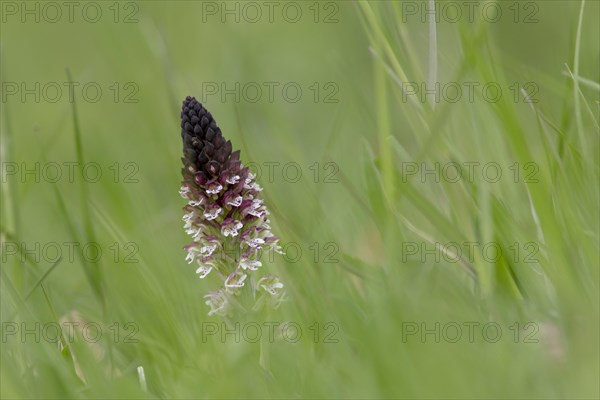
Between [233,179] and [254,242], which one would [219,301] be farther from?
[233,179]

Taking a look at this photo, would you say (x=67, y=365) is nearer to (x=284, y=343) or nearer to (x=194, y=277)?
(x=284, y=343)

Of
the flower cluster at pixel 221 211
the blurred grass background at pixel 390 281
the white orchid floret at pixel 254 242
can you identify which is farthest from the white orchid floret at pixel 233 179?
the blurred grass background at pixel 390 281

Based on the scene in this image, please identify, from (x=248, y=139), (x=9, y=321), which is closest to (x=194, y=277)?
(x=9, y=321)

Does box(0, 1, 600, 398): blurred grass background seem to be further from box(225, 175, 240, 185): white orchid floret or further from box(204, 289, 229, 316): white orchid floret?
box(225, 175, 240, 185): white orchid floret

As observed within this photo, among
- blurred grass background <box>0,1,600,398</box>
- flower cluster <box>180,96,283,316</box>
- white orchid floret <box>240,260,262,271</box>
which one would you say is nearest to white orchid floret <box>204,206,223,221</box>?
flower cluster <box>180,96,283,316</box>

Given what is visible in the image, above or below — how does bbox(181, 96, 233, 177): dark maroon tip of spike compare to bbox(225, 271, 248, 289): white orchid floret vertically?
above

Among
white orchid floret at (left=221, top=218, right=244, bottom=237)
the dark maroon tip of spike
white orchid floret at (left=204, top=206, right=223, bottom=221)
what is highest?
the dark maroon tip of spike

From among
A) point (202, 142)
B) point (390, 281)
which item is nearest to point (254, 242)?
point (202, 142)

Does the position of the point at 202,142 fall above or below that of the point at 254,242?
above
